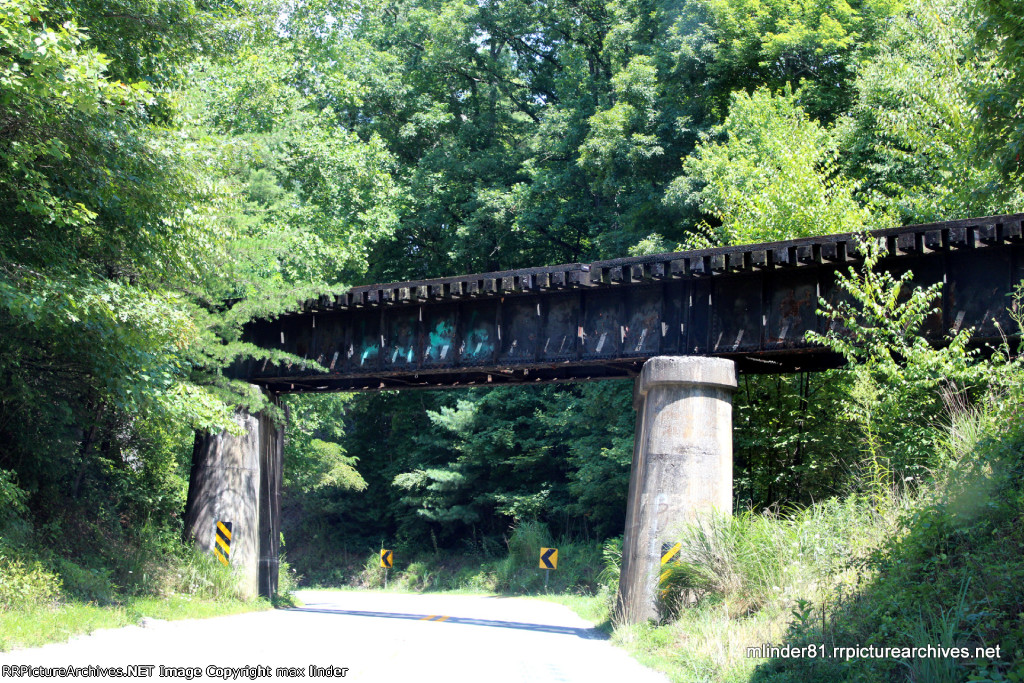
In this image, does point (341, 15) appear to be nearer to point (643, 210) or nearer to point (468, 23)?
point (468, 23)

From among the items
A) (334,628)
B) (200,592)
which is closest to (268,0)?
(200,592)

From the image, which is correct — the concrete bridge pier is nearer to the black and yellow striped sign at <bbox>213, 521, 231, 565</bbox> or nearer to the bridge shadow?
the black and yellow striped sign at <bbox>213, 521, 231, 565</bbox>

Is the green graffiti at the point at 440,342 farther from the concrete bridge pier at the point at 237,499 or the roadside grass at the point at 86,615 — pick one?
the roadside grass at the point at 86,615

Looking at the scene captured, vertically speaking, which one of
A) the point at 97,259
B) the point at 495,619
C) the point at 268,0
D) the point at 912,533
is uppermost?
the point at 268,0

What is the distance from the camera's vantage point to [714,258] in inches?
633

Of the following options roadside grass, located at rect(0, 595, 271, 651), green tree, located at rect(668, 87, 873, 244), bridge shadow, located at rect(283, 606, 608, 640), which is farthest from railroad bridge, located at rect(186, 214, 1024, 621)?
green tree, located at rect(668, 87, 873, 244)

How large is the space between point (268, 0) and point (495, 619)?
835 inches

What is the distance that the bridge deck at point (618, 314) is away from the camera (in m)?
14.8

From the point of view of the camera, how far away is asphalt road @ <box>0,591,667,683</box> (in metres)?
9.27

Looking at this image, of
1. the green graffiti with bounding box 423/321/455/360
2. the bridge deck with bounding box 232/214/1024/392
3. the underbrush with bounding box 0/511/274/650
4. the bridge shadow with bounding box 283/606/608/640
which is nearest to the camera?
the underbrush with bounding box 0/511/274/650

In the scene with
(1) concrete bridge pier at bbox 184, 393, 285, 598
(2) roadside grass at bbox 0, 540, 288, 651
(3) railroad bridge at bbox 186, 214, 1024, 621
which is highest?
(3) railroad bridge at bbox 186, 214, 1024, 621

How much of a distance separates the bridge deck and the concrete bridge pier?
1645 mm

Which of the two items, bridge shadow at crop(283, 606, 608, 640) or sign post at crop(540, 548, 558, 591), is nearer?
bridge shadow at crop(283, 606, 608, 640)

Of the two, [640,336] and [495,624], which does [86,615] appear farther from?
[640,336]
